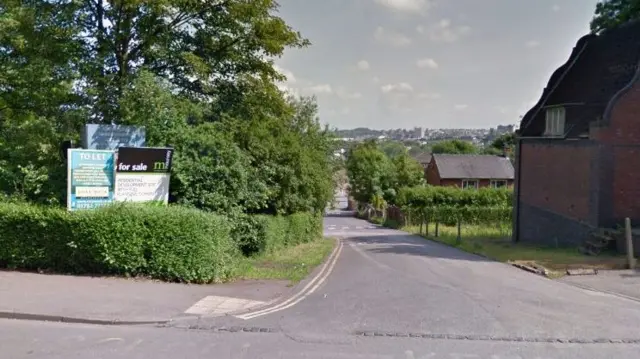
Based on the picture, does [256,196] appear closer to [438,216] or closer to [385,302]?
[385,302]

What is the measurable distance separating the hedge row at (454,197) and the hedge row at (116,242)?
1737 inches

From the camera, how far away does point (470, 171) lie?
69750 mm

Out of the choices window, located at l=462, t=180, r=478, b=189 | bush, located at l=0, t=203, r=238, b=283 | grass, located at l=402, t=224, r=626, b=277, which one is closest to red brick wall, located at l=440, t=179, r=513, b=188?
window, located at l=462, t=180, r=478, b=189

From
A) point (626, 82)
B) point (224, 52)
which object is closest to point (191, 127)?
point (224, 52)

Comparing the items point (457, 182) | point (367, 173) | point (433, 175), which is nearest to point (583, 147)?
point (367, 173)

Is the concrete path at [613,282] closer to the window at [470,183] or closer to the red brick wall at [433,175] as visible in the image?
the red brick wall at [433,175]

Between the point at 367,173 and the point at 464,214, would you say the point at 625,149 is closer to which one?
the point at 464,214

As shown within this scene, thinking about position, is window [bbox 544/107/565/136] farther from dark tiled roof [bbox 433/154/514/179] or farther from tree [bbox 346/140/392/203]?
dark tiled roof [bbox 433/154/514/179]

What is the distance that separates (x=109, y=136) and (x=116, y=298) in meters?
5.88

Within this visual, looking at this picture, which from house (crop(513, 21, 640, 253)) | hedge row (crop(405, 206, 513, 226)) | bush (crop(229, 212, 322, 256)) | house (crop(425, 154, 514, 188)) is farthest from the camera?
house (crop(425, 154, 514, 188))

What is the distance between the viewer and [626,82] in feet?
71.3

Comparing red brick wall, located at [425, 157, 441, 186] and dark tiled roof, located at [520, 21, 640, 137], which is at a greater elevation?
dark tiled roof, located at [520, 21, 640, 137]

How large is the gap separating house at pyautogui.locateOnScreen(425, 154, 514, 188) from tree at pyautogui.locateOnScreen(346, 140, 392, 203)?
22.9 feet

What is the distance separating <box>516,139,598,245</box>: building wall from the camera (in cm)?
Answer: 2159
